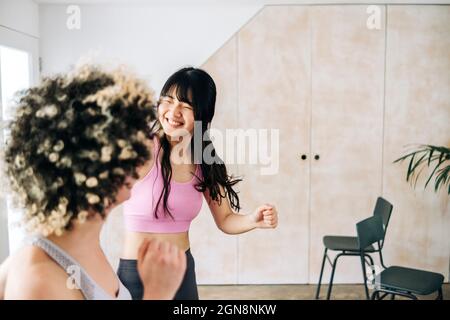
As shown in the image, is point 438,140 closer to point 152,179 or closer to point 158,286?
point 152,179

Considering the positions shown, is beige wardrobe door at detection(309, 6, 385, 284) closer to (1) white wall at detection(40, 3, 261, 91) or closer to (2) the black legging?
(1) white wall at detection(40, 3, 261, 91)

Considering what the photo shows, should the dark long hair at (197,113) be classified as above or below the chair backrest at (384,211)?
above

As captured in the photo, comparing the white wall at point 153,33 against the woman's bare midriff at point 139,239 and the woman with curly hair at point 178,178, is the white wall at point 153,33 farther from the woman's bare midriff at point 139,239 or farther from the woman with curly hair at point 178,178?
the woman's bare midriff at point 139,239

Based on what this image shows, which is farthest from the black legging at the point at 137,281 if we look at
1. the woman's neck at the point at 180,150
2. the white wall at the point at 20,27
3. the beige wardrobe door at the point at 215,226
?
the beige wardrobe door at the point at 215,226

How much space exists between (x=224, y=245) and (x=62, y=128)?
1.91 meters

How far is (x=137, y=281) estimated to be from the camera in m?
0.97

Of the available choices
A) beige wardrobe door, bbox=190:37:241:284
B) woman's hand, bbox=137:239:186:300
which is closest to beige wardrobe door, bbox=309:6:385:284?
beige wardrobe door, bbox=190:37:241:284

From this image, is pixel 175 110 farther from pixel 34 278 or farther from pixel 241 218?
pixel 34 278

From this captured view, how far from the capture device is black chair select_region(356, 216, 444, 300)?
1.73 metres

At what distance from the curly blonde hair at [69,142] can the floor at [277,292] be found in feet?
5.83

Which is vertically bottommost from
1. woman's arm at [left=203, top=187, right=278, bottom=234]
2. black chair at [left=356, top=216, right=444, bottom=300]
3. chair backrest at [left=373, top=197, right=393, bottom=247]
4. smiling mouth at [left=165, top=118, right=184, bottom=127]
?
black chair at [left=356, top=216, right=444, bottom=300]

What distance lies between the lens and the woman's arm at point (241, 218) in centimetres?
109

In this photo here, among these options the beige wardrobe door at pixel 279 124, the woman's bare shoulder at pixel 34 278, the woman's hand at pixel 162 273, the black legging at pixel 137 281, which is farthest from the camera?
the beige wardrobe door at pixel 279 124

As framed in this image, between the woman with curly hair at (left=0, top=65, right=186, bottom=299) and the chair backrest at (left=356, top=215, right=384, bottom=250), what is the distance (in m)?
1.34
